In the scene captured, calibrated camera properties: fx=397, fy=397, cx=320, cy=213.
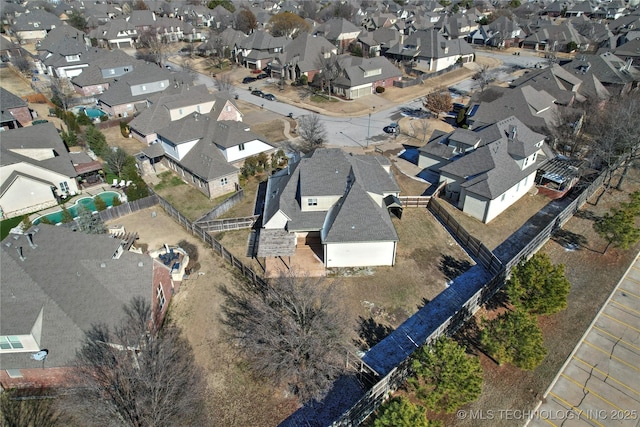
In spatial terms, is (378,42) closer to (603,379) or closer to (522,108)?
(522,108)

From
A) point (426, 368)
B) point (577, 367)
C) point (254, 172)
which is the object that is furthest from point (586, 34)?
point (426, 368)

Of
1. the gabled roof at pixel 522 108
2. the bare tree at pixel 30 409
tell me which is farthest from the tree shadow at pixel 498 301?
the gabled roof at pixel 522 108

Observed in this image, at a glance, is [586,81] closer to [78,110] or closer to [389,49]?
[389,49]

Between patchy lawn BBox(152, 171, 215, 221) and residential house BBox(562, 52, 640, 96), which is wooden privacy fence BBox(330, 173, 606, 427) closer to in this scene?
patchy lawn BBox(152, 171, 215, 221)

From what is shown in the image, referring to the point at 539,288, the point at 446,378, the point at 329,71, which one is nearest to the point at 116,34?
the point at 329,71

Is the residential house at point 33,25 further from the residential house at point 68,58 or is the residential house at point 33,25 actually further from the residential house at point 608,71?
the residential house at point 608,71

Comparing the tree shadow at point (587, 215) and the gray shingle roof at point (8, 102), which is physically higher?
the gray shingle roof at point (8, 102)

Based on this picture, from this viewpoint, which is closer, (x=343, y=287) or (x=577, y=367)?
(x=577, y=367)

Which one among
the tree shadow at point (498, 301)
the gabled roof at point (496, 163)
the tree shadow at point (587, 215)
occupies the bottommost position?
the tree shadow at point (498, 301)
